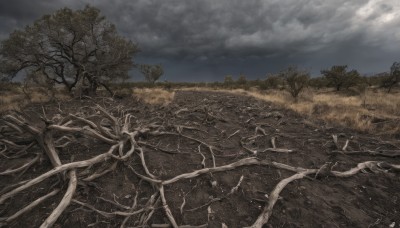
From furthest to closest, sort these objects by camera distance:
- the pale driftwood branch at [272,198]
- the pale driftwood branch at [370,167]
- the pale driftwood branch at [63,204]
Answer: the pale driftwood branch at [370,167]
the pale driftwood branch at [272,198]
the pale driftwood branch at [63,204]

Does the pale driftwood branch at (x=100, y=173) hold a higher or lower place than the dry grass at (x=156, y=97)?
lower

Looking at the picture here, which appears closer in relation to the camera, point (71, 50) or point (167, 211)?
point (167, 211)

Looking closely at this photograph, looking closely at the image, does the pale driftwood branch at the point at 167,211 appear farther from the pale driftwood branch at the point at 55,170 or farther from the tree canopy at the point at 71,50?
the tree canopy at the point at 71,50

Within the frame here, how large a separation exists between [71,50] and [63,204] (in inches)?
644

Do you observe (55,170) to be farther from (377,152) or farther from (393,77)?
(393,77)

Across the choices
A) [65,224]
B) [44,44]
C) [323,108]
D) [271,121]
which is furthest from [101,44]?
[65,224]

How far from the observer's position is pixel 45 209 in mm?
3676

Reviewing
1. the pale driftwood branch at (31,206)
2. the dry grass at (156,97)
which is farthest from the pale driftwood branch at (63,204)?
the dry grass at (156,97)

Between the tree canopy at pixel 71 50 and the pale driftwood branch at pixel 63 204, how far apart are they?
13.6 m

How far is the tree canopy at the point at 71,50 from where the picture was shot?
622 inches

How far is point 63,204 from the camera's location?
3.46 metres

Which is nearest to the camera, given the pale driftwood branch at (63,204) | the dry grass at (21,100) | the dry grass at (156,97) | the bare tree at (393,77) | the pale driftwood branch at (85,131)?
the pale driftwood branch at (63,204)

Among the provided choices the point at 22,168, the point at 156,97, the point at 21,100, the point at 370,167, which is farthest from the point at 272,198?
the point at 21,100

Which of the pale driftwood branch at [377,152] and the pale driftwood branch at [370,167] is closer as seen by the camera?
the pale driftwood branch at [370,167]
